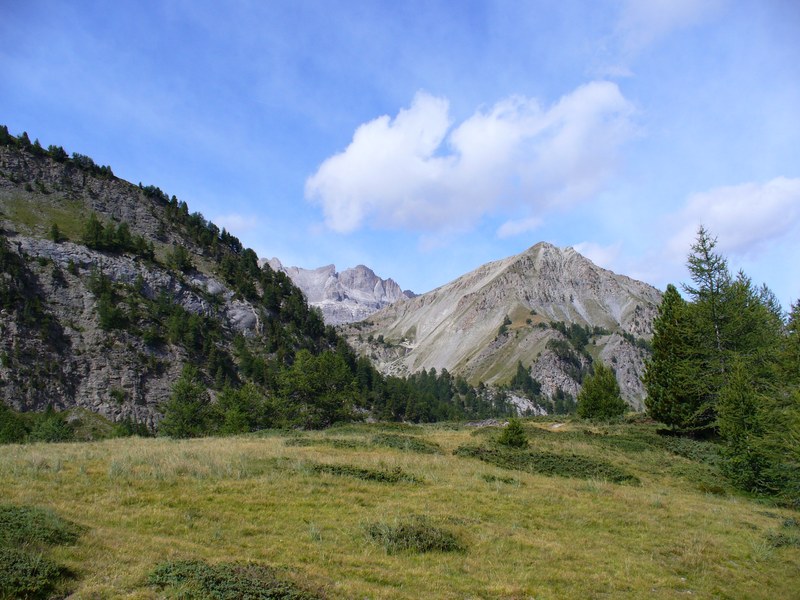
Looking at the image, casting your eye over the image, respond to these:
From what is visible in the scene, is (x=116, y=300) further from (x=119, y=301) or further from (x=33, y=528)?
(x=33, y=528)

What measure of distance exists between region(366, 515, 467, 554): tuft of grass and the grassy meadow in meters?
0.05

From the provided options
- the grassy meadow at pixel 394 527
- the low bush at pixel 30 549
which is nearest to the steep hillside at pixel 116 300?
the grassy meadow at pixel 394 527

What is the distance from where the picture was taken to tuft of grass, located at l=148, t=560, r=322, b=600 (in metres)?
7.78

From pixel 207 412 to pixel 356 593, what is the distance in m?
56.6

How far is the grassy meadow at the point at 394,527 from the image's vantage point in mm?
9844

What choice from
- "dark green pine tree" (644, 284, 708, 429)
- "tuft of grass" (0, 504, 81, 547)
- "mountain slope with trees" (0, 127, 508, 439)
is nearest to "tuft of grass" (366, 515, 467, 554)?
"tuft of grass" (0, 504, 81, 547)

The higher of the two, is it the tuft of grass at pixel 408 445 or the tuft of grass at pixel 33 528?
the tuft of grass at pixel 33 528

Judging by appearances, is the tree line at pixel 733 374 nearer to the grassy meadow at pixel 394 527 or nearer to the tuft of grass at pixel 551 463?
the grassy meadow at pixel 394 527

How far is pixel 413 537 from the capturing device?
1246 centimetres

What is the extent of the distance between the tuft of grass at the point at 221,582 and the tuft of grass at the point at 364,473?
10569 mm

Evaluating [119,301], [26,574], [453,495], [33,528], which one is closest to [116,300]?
[119,301]

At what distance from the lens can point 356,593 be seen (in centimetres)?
895

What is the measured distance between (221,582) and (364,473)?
12043 millimetres

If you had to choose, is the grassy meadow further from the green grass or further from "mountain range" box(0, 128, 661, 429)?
the green grass
